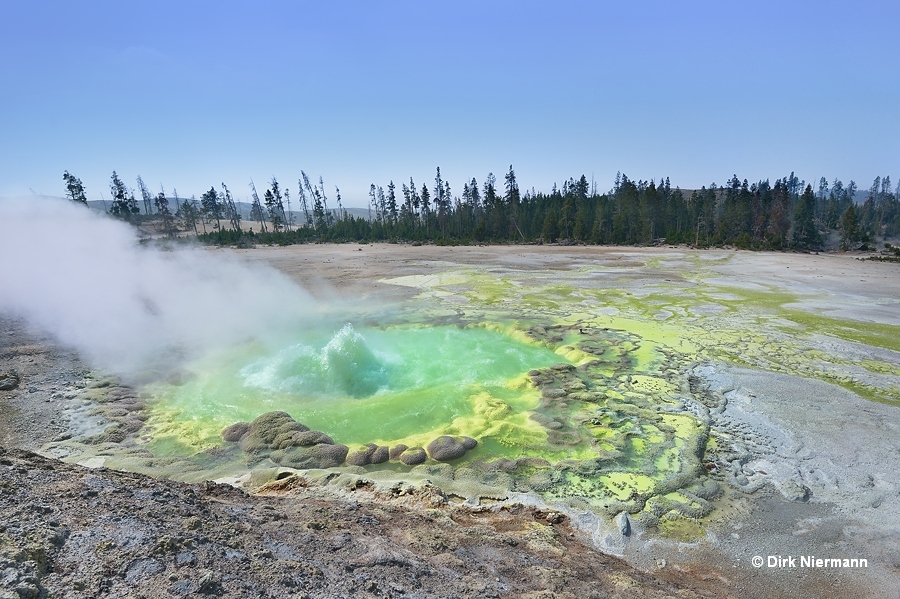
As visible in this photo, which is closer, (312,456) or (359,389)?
(312,456)

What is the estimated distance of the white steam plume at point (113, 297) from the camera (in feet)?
40.3

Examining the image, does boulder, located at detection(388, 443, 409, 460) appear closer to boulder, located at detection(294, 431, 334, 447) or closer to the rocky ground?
boulder, located at detection(294, 431, 334, 447)

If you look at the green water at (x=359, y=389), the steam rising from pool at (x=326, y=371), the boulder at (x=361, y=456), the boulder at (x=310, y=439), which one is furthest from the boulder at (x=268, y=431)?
the steam rising from pool at (x=326, y=371)

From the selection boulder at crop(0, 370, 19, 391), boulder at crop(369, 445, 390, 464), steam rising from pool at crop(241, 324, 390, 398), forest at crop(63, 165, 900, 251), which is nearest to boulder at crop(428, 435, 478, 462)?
boulder at crop(369, 445, 390, 464)

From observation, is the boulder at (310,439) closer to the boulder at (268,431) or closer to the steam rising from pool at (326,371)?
the boulder at (268,431)

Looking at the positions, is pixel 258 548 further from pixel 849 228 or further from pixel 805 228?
pixel 849 228

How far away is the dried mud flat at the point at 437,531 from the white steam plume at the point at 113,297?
11.3ft

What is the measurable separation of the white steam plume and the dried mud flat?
11.3 ft

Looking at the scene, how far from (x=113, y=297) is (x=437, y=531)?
15.7 meters

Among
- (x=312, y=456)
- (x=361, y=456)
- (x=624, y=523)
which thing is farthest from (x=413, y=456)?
(x=624, y=523)

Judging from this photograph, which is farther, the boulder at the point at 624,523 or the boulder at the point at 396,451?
the boulder at the point at 396,451

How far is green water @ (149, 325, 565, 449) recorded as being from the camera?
800cm

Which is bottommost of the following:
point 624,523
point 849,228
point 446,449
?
point 624,523

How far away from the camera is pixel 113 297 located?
49.0 feet
